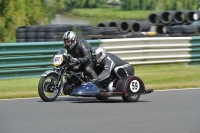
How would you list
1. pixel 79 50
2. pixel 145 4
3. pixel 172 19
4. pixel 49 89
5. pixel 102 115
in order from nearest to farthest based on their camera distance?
1. pixel 102 115
2. pixel 49 89
3. pixel 79 50
4. pixel 172 19
5. pixel 145 4

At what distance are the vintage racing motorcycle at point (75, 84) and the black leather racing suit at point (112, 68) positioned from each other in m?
0.13

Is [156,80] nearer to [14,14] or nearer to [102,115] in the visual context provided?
[102,115]

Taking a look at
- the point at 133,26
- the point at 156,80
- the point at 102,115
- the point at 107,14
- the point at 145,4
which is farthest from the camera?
the point at 145,4

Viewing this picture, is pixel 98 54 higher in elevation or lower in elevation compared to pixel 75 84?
higher

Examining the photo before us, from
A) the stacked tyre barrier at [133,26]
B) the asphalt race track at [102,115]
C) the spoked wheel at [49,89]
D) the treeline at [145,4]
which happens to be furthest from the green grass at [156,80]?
the treeline at [145,4]

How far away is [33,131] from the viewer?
6.86 m

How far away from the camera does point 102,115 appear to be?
27.1 feet

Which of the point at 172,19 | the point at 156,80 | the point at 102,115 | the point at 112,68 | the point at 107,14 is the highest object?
the point at 112,68

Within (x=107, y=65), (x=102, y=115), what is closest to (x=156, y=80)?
(x=107, y=65)

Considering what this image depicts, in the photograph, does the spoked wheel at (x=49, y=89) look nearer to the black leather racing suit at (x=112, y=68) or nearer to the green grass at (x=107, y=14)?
the black leather racing suit at (x=112, y=68)

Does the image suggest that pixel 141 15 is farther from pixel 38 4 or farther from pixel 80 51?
pixel 80 51

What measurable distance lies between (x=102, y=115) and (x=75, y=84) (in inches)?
72.4

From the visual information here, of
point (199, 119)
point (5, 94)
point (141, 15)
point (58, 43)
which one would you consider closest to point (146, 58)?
point (58, 43)

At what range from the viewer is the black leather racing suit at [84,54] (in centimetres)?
989
